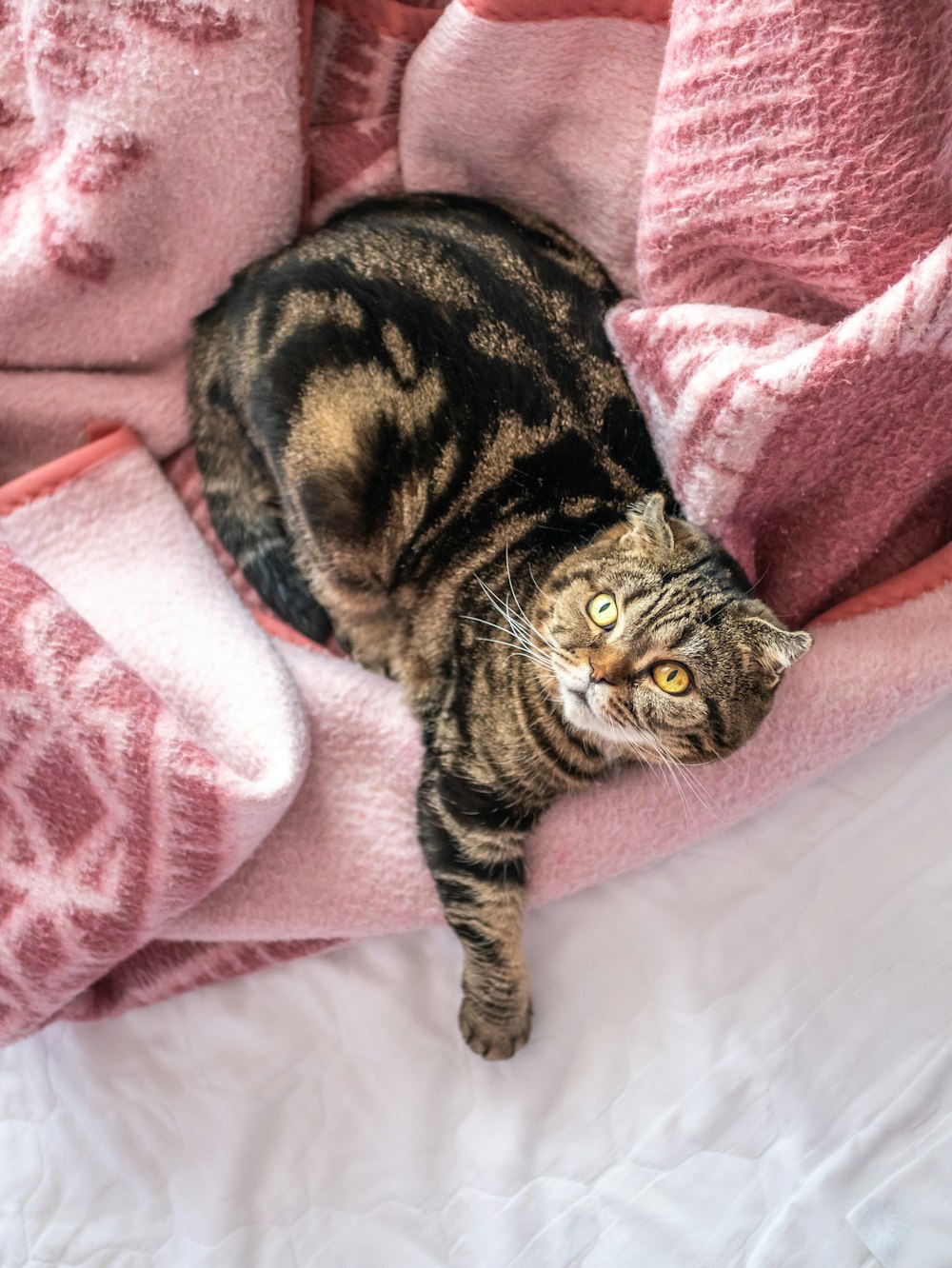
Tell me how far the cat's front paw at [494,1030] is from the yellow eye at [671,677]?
15.2 inches

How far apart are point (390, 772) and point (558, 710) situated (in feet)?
0.77

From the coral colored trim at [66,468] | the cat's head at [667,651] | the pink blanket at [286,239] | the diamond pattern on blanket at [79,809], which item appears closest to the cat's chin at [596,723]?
the cat's head at [667,651]

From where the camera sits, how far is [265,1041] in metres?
1.05

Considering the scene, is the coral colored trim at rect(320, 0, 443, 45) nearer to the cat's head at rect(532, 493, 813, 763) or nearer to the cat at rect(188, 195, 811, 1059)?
the cat at rect(188, 195, 811, 1059)

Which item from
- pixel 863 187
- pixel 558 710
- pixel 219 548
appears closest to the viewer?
pixel 863 187

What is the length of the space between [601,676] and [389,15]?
0.79 m

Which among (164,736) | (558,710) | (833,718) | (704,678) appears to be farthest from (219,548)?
(833,718)

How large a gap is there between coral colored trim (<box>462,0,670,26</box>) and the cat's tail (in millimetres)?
451

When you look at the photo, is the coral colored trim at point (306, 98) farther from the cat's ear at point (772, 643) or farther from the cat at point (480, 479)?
the cat's ear at point (772, 643)

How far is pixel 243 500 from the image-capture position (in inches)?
45.7

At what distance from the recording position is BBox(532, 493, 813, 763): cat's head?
34.6 inches

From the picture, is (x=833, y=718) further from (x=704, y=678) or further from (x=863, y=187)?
(x=863, y=187)

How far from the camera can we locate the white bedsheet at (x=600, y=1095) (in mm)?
979

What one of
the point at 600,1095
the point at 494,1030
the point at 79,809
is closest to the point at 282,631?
the point at 79,809
